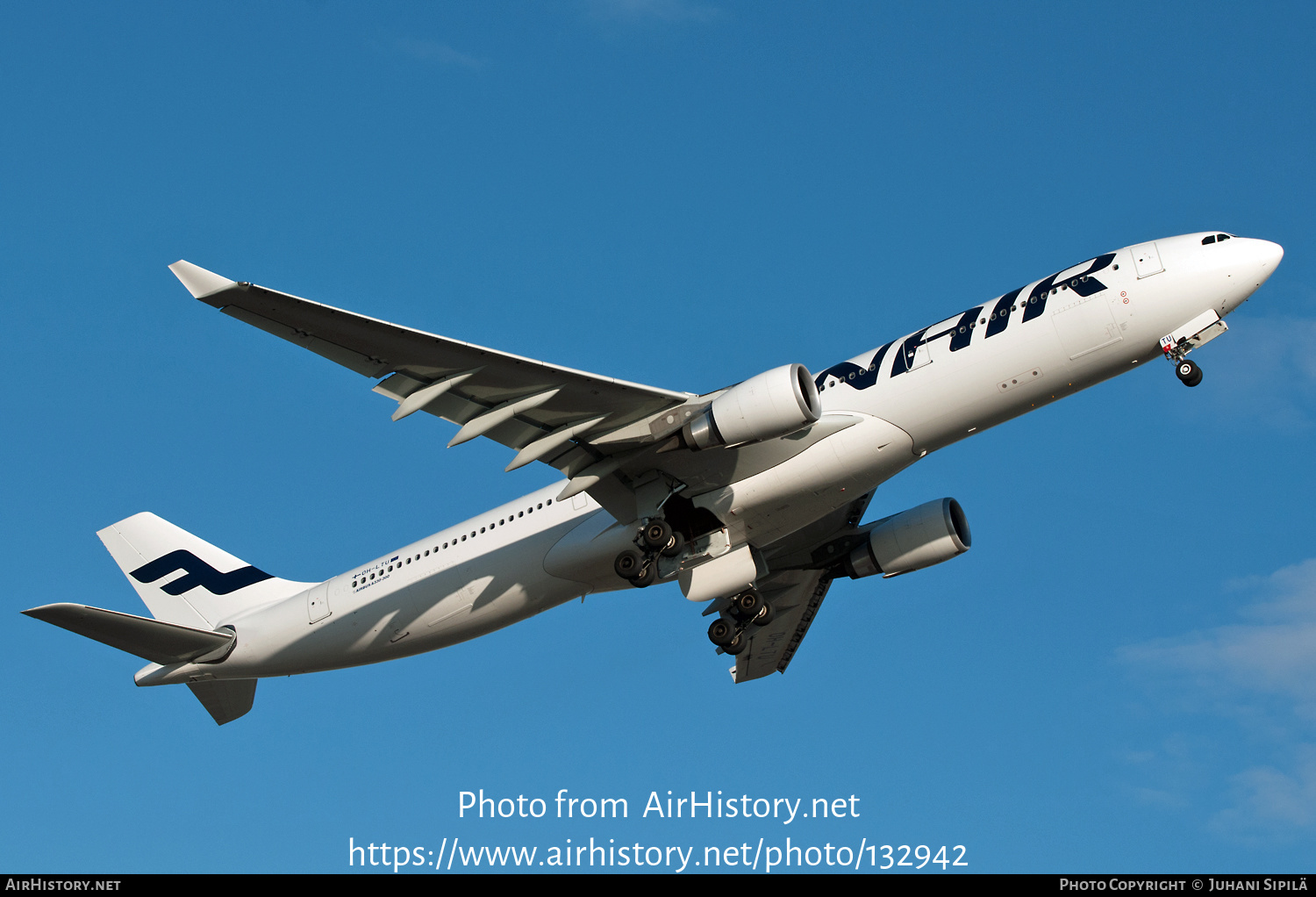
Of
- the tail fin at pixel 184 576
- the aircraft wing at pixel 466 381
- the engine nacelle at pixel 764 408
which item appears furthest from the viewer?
the tail fin at pixel 184 576

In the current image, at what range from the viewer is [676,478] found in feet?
90.7

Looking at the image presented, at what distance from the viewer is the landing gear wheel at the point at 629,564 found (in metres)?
27.5

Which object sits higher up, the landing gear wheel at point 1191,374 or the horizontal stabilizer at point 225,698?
the landing gear wheel at point 1191,374

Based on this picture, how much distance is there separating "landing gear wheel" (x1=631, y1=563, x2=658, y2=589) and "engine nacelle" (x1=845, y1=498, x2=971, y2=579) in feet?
Result: 23.5

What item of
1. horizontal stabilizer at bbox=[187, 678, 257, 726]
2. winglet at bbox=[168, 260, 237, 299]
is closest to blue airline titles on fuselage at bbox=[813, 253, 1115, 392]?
winglet at bbox=[168, 260, 237, 299]

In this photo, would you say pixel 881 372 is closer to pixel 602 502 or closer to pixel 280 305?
pixel 602 502

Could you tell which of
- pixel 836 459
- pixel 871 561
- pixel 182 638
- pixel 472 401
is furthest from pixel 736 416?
pixel 182 638

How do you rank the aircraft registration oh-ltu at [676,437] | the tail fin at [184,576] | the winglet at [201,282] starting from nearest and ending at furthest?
the winglet at [201,282] → the aircraft registration oh-ltu at [676,437] → the tail fin at [184,576]

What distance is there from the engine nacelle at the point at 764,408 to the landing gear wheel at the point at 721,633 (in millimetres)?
7323

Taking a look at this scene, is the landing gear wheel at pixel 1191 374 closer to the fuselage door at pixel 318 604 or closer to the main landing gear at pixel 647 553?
the main landing gear at pixel 647 553

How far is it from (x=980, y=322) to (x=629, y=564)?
9017 mm

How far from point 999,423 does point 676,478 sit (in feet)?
22.9

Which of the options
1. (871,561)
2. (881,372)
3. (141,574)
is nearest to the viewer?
(881,372)

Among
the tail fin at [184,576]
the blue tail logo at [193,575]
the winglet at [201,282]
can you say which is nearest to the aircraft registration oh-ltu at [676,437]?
the winglet at [201,282]
